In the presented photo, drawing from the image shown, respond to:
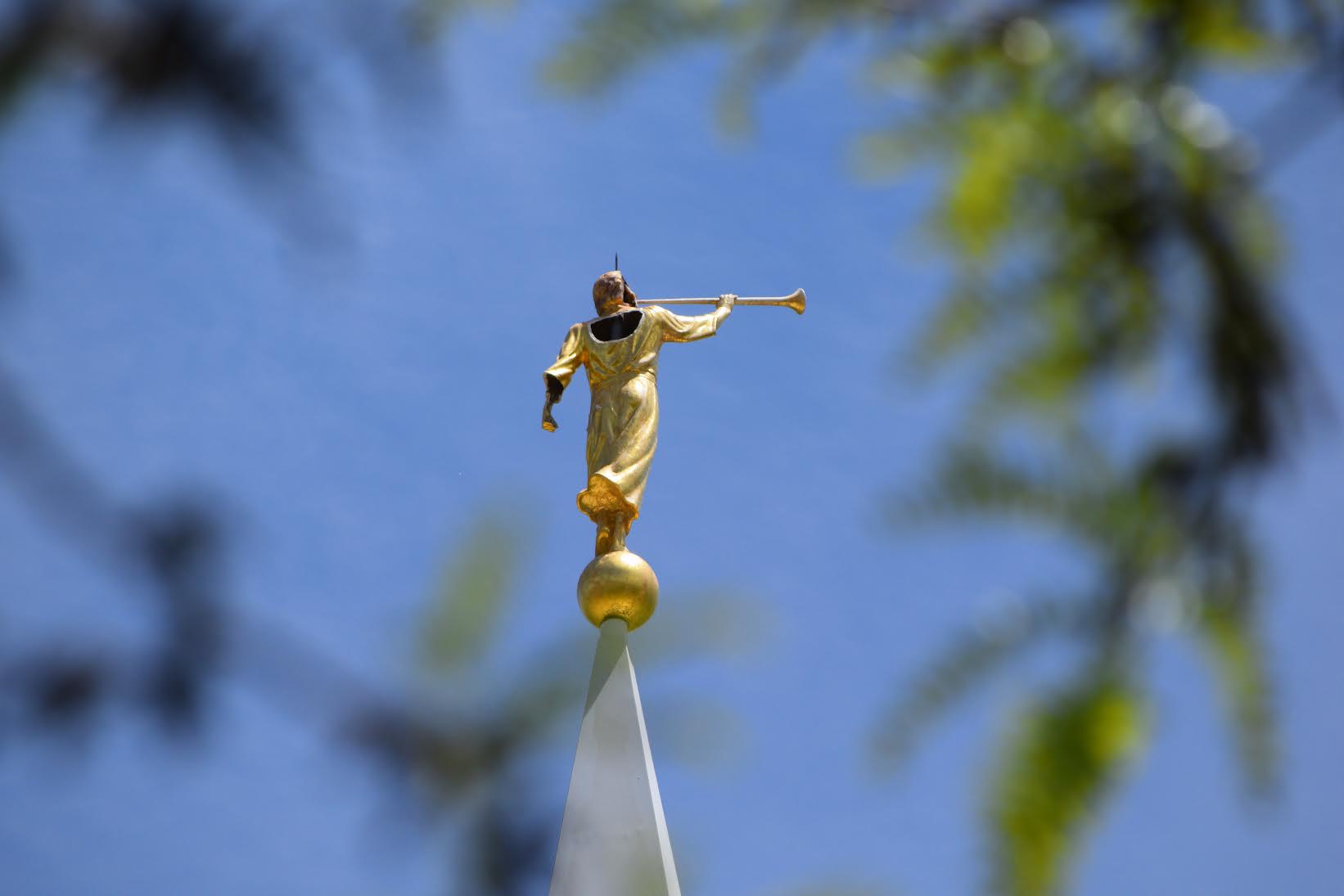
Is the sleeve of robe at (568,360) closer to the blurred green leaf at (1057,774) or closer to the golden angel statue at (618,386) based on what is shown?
the golden angel statue at (618,386)

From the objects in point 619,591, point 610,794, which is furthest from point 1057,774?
point 619,591

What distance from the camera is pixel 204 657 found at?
2455 millimetres

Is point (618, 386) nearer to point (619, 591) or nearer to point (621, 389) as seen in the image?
point (621, 389)

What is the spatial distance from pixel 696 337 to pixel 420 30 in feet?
30.3

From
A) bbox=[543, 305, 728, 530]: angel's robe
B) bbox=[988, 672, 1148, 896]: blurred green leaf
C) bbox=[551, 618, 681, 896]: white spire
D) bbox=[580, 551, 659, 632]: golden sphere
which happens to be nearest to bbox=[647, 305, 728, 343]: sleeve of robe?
bbox=[543, 305, 728, 530]: angel's robe

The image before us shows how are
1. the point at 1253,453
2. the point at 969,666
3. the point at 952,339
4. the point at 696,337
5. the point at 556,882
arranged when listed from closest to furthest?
1. the point at 969,666
2. the point at 1253,453
3. the point at 952,339
4. the point at 556,882
5. the point at 696,337

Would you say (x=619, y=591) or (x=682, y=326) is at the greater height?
(x=682, y=326)

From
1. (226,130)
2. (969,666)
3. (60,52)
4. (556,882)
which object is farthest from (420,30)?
(556,882)

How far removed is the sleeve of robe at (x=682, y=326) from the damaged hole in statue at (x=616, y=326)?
0.12 metres

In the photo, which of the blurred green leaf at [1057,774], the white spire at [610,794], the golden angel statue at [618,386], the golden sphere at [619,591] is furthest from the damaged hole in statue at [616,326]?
the blurred green leaf at [1057,774]

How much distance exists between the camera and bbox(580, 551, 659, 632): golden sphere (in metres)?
10.5

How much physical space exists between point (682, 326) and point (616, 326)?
404mm

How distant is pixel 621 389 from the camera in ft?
36.7

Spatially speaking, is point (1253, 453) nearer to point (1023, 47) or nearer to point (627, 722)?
point (1023, 47)
